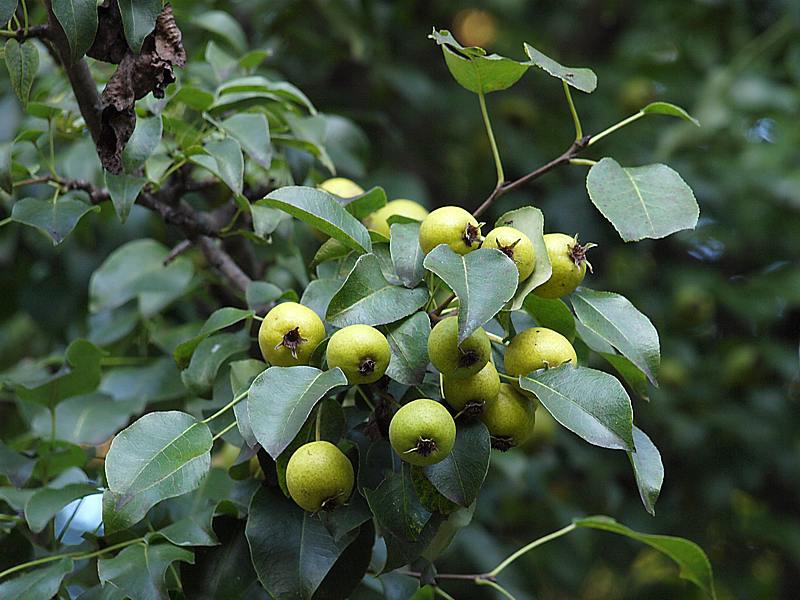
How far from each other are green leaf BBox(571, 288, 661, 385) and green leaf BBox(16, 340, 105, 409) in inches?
26.3

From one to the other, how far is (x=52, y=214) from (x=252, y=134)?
0.25 meters

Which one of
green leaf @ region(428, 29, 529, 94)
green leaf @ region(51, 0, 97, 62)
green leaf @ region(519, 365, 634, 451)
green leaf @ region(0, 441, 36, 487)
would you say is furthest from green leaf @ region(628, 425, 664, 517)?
green leaf @ region(0, 441, 36, 487)

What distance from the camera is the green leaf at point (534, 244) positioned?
0.79m

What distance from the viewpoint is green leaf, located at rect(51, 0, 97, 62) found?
81 centimetres

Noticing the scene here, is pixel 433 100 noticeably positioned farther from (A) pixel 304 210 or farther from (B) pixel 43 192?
(A) pixel 304 210

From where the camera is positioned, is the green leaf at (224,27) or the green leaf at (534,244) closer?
the green leaf at (534,244)

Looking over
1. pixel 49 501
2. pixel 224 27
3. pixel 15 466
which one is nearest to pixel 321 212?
pixel 49 501

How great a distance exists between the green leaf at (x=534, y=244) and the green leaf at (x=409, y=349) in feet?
0.28

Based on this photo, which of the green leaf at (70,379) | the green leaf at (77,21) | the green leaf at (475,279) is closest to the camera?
the green leaf at (475,279)

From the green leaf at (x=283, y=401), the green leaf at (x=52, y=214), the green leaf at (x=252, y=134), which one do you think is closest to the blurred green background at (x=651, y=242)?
the green leaf at (x=252, y=134)

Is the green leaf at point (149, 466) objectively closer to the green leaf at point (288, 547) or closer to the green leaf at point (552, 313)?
the green leaf at point (288, 547)

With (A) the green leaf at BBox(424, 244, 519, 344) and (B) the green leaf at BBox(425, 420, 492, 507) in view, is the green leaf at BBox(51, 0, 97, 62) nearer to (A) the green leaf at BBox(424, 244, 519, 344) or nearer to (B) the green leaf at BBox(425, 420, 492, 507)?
(A) the green leaf at BBox(424, 244, 519, 344)

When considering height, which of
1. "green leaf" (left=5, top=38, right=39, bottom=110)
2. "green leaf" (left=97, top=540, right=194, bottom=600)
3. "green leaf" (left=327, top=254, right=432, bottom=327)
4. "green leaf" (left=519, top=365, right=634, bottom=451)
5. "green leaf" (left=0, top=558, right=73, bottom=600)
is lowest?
"green leaf" (left=0, top=558, right=73, bottom=600)

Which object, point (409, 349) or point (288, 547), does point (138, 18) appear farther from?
point (288, 547)
